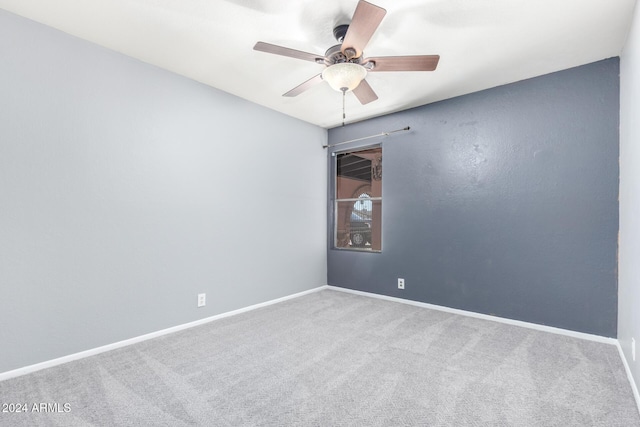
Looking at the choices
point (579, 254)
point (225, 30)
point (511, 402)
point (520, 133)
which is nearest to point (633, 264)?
point (579, 254)

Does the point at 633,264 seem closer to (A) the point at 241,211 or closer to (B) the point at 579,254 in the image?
A: (B) the point at 579,254

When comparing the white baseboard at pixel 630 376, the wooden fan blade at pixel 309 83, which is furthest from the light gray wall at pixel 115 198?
the white baseboard at pixel 630 376

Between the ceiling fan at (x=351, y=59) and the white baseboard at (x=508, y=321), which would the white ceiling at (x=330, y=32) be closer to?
the ceiling fan at (x=351, y=59)

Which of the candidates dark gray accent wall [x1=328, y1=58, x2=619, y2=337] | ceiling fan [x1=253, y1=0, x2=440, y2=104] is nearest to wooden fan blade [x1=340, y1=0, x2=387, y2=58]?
ceiling fan [x1=253, y1=0, x2=440, y2=104]

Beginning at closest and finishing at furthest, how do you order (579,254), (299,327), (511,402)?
(511,402)
(579,254)
(299,327)

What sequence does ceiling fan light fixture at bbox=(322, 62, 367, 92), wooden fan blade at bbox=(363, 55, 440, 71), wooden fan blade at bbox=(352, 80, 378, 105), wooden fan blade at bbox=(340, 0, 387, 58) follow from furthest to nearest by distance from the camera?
wooden fan blade at bbox=(352, 80, 378, 105) < ceiling fan light fixture at bbox=(322, 62, 367, 92) < wooden fan blade at bbox=(363, 55, 440, 71) < wooden fan blade at bbox=(340, 0, 387, 58)

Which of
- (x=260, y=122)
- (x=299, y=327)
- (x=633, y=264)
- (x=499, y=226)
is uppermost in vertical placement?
(x=260, y=122)

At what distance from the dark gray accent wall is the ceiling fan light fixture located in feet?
5.69

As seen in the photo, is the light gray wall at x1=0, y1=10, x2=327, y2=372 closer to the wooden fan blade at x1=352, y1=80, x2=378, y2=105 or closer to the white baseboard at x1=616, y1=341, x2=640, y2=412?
the wooden fan blade at x1=352, y1=80, x2=378, y2=105

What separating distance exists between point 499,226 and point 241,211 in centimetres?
275

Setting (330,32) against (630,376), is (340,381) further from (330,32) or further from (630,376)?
(330,32)

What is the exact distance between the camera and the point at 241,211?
11.3 ft

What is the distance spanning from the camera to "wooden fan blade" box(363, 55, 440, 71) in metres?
2.04

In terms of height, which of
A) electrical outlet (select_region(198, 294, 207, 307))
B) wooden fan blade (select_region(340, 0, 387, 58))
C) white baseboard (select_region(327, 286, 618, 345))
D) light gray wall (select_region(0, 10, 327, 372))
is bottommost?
white baseboard (select_region(327, 286, 618, 345))
